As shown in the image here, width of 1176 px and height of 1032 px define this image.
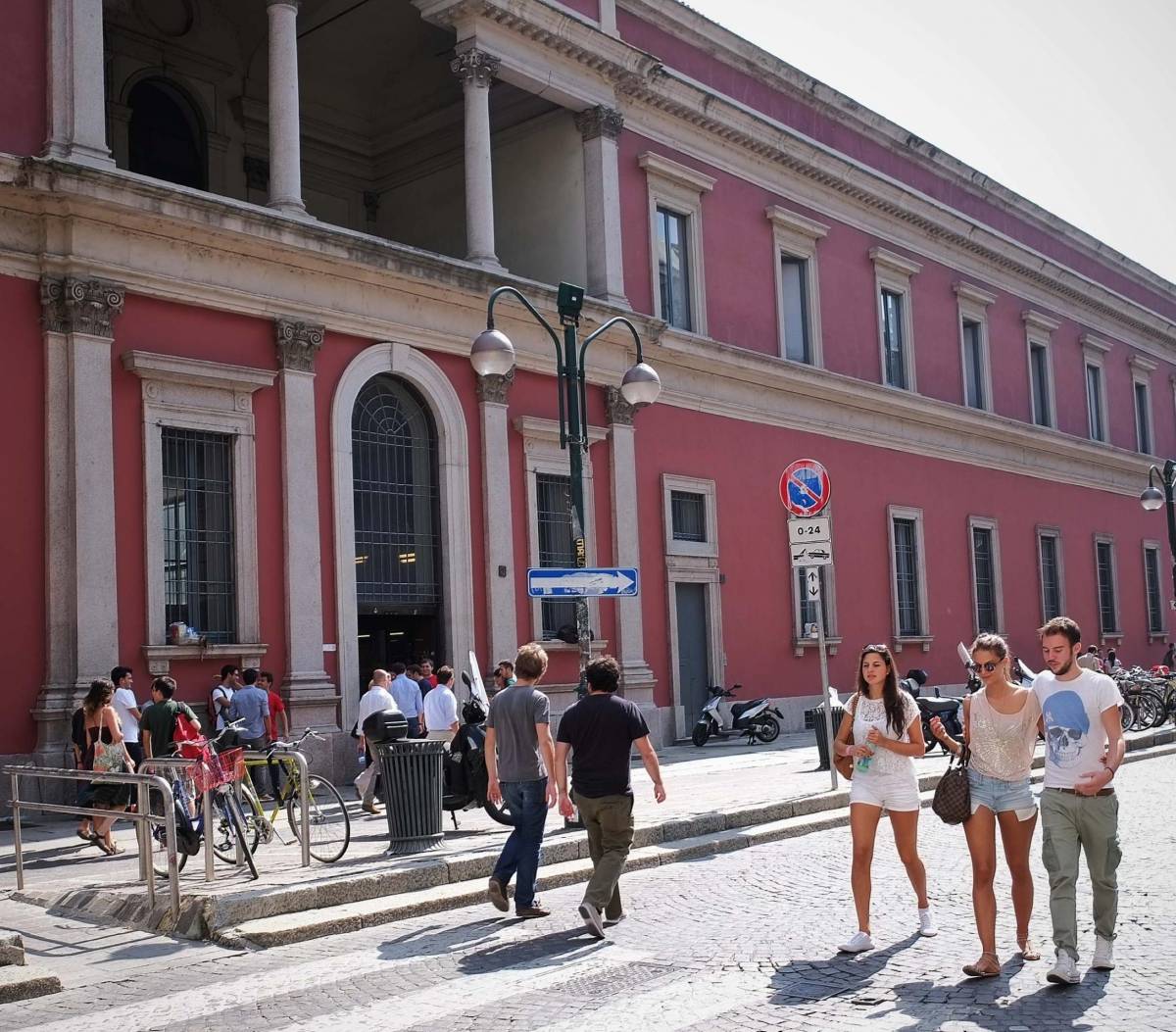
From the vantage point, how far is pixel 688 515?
24.8 m

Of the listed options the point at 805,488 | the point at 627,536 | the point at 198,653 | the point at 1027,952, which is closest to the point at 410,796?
the point at 1027,952

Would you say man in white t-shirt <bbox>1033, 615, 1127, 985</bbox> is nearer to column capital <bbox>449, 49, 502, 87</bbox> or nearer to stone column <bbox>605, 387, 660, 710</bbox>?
stone column <bbox>605, 387, 660, 710</bbox>

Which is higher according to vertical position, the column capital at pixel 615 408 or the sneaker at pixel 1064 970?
the column capital at pixel 615 408

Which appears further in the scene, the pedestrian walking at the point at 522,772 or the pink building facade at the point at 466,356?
the pink building facade at the point at 466,356

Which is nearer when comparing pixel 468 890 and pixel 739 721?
pixel 468 890

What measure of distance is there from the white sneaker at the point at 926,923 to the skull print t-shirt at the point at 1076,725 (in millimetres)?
1480

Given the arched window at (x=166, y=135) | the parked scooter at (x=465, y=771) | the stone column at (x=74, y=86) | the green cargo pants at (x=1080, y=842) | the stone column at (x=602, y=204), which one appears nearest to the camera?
the green cargo pants at (x=1080, y=842)

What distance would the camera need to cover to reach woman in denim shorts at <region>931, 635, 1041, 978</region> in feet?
24.2

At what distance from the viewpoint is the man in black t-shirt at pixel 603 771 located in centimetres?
880

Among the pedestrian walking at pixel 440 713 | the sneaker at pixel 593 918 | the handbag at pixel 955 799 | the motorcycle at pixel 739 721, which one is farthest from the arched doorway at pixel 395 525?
the handbag at pixel 955 799

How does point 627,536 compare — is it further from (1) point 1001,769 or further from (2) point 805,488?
(1) point 1001,769

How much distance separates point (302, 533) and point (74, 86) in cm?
576

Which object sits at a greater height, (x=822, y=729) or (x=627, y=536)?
(x=627, y=536)

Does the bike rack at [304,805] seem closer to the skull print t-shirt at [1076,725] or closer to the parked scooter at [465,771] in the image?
the parked scooter at [465,771]
